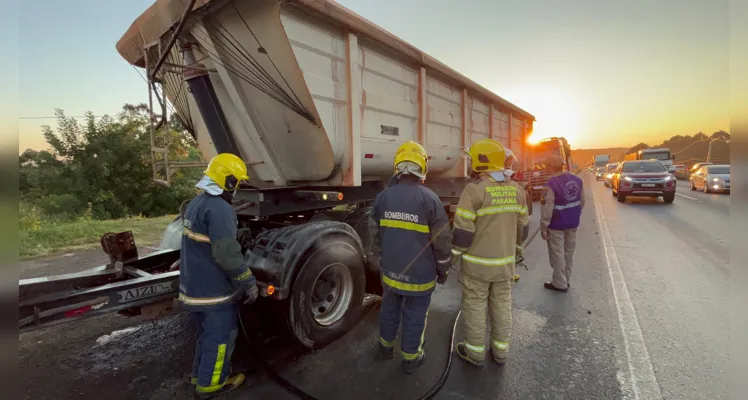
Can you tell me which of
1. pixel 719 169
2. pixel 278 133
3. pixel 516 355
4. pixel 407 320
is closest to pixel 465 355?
pixel 516 355

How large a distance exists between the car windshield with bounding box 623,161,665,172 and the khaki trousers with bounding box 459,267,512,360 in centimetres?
1420

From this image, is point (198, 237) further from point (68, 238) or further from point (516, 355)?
point (68, 238)

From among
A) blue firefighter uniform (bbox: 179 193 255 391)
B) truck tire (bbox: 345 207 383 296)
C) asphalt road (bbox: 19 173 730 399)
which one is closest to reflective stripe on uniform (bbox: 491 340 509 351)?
asphalt road (bbox: 19 173 730 399)

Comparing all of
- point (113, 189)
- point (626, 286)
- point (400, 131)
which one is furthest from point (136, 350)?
point (113, 189)

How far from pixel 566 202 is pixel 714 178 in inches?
643

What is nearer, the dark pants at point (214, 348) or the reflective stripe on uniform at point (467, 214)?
the dark pants at point (214, 348)

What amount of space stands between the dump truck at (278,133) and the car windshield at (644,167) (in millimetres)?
13471

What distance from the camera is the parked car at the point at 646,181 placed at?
1190 cm

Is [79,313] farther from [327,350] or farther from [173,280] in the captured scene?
[327,350]

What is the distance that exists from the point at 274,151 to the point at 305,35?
1.20 m

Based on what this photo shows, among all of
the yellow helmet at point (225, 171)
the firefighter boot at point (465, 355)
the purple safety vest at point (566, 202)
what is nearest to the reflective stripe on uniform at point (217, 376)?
the yellow helmet at point (225, 171)

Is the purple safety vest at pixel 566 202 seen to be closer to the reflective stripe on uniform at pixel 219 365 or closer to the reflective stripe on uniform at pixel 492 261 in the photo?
the reflective stripe on uniform at pixel 492 261

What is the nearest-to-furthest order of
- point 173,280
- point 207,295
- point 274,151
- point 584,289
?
point 207,295
point 173,280
point 274,151
point 584,289

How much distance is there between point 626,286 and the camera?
4484 mm
